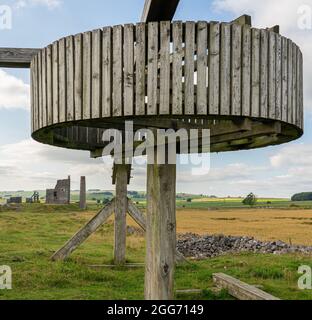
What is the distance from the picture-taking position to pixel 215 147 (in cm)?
653

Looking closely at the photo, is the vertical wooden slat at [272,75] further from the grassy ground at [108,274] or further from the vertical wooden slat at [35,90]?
the grassy ground at [108,274]

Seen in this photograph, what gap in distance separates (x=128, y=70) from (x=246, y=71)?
1087 mm

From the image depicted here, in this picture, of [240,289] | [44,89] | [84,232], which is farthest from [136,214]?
[44,89]

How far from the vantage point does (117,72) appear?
4250 mm

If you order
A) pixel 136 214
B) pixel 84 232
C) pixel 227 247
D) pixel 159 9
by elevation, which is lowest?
pixel 227 247

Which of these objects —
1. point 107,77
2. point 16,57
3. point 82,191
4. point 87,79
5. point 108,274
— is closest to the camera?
point 107,77

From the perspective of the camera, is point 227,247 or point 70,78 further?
point 227,247

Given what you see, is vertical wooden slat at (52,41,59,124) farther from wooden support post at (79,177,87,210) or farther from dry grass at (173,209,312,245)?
wooden support post at (79,177,87,210)

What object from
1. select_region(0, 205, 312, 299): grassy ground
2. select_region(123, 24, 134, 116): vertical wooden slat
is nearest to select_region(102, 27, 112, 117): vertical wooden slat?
select_region(123, 24, 134, 116): vertical wooden slat

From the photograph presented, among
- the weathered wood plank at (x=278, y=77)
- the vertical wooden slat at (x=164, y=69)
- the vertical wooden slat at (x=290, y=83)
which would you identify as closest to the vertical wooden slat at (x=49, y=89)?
the vertical wooden slat at (x=164, y=69)

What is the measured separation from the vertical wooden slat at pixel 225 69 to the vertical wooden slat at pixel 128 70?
809 millimetres

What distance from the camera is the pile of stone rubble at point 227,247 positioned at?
13016 millimetres

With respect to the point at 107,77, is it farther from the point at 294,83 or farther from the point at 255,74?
the point at 294,83

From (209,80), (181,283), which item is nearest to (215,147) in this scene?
(209,80)
